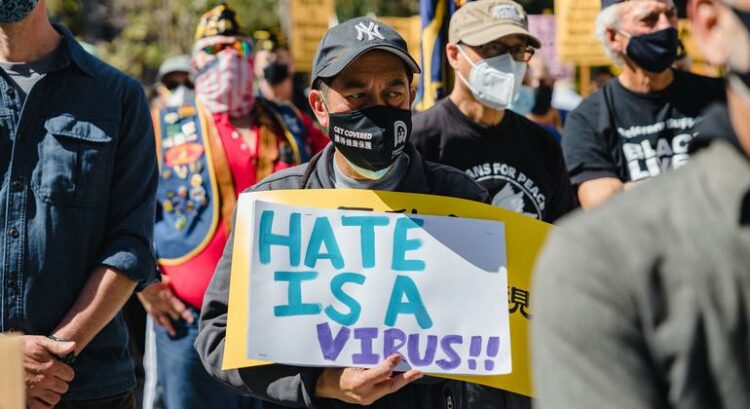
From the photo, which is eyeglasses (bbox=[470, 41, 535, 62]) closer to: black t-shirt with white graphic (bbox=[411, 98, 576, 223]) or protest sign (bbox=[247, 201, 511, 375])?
black t-shirt with white graphic (bbox=[411, 98, 576, 223])

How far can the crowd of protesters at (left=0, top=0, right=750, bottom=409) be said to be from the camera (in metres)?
1.72

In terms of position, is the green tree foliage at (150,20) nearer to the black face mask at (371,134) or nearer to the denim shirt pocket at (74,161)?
the denim shirt pocket at (74,161)

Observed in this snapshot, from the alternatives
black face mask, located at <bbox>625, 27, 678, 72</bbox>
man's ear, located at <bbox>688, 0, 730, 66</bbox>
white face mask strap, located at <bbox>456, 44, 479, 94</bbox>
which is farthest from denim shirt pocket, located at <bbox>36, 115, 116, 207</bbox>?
black face mask, located at <bbox>625, 27, 678, 72</bbox>

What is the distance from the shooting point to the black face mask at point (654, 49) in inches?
221

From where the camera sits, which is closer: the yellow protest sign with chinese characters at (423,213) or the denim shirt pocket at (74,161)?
the yellow protest sign with chinese characters at (423,213)

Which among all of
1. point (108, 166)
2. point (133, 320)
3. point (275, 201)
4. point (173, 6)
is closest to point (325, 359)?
point (275, 201)

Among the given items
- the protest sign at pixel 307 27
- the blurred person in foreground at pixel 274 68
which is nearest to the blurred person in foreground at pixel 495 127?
the blurred person in foreground at pixel 274 68

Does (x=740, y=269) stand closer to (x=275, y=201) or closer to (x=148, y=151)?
(x=275, y=201)

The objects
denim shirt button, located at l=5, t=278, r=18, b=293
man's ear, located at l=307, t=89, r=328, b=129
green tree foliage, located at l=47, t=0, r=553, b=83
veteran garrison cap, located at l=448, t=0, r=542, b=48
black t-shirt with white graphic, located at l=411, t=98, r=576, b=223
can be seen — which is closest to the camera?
man's ear, located at l=307, t=89, r=328, b=129

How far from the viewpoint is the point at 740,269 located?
5.54 ft

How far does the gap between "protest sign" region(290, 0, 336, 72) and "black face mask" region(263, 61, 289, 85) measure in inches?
81.2

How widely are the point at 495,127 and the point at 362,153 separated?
1.82m

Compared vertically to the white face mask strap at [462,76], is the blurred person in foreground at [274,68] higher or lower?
lower

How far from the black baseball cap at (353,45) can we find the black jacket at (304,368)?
260 millimetres
